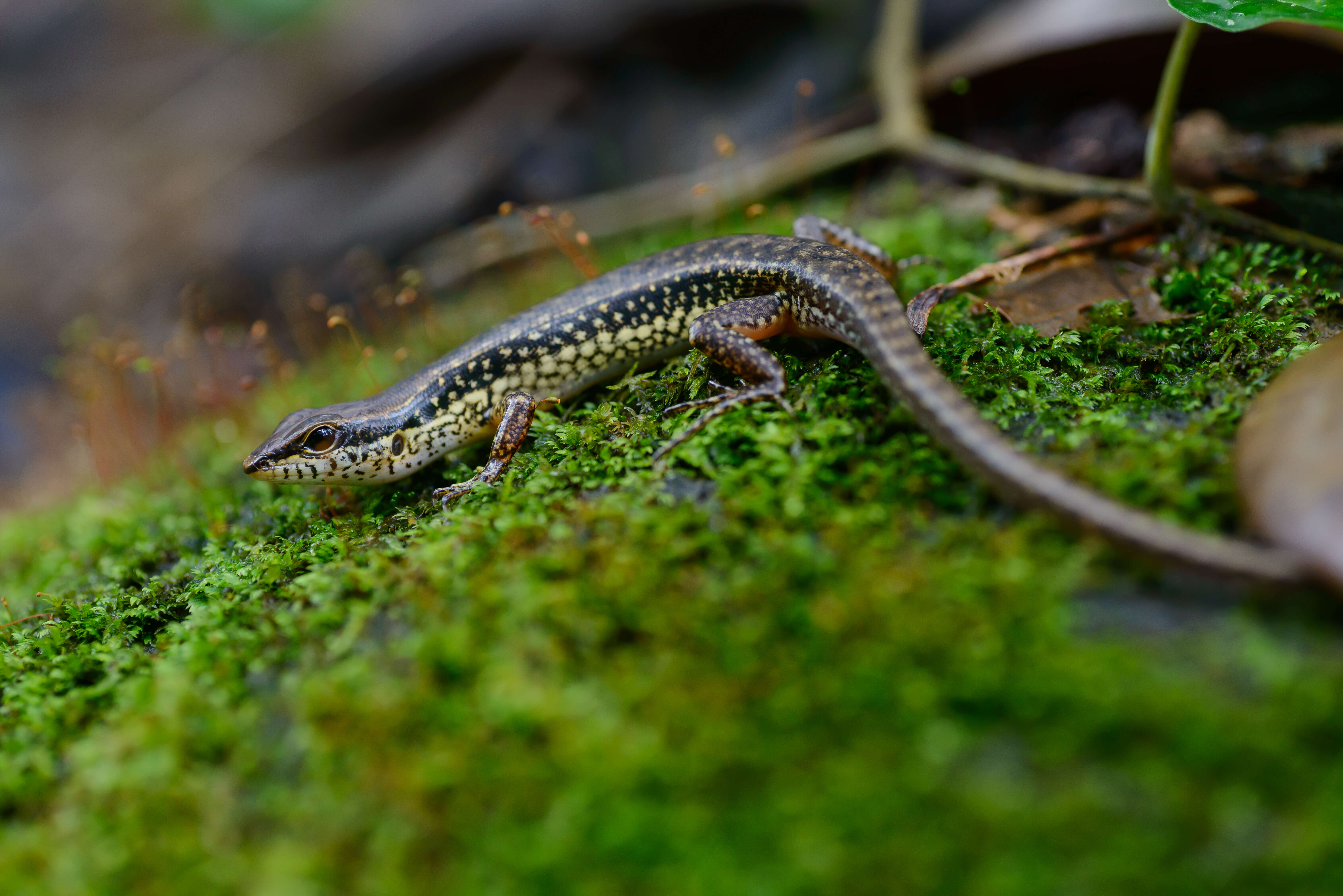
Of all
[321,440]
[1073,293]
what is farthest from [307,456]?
[1073,293]

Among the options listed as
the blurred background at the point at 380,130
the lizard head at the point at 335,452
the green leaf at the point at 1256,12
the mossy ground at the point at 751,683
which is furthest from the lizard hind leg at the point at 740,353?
the green leaf at the point at 1256,12

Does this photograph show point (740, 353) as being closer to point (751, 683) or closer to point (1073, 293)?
point (751, 683)

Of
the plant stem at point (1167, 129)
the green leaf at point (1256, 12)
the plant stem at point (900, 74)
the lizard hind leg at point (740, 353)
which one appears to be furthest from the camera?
the plant stem at point (900, 74)

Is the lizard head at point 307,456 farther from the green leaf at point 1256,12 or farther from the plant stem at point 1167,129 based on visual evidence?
the plant stem at point 1167,129

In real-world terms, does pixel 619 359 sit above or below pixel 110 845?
above

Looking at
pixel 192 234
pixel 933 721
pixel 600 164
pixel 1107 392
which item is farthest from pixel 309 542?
pixel 192 234

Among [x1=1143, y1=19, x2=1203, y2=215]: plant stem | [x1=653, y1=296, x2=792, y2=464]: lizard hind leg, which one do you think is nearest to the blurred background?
[x1=1143, y1=19, x2=1203, y2=215]: plant stem

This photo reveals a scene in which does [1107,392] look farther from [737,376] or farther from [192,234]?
[192,234]
